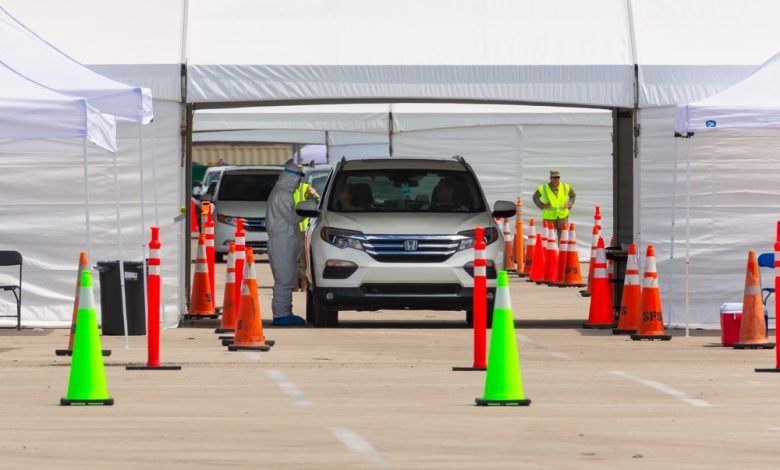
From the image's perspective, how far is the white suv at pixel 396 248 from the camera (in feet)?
66.4

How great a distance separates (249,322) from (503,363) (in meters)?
5.37

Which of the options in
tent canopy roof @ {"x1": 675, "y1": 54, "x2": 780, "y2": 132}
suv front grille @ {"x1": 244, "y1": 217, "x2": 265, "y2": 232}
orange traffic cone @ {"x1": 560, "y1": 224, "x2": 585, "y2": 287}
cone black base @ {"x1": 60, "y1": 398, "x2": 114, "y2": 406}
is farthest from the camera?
suv front grille @ {"x1": 244, "y1": 217, "x2": 265, "y2": 232}

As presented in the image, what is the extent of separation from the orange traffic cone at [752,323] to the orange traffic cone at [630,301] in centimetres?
199

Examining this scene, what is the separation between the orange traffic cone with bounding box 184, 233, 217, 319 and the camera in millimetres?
22609

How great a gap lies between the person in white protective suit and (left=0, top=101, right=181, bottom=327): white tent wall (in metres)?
1.11

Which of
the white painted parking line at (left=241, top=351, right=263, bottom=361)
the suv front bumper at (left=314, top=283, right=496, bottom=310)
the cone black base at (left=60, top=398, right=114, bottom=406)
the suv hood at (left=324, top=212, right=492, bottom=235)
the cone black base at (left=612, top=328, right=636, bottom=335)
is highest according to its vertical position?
the suv hood at (left=324, top=212, right=492, bottom=235)

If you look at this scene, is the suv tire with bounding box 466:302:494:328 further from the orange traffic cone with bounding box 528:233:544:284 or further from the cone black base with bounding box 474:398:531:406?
the orange traffic cone with bounding box 528:233:544:284

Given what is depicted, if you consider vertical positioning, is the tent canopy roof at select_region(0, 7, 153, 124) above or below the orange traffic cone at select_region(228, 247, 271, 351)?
above

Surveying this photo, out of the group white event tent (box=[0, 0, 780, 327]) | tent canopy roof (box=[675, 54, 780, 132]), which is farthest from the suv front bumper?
tent canopy roof (box=[675, 54, 780, 132])

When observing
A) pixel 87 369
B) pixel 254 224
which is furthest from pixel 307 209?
pixel 254 224

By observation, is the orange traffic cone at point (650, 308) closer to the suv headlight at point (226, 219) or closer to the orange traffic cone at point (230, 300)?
the orange traffic cone at point (230, 300)
